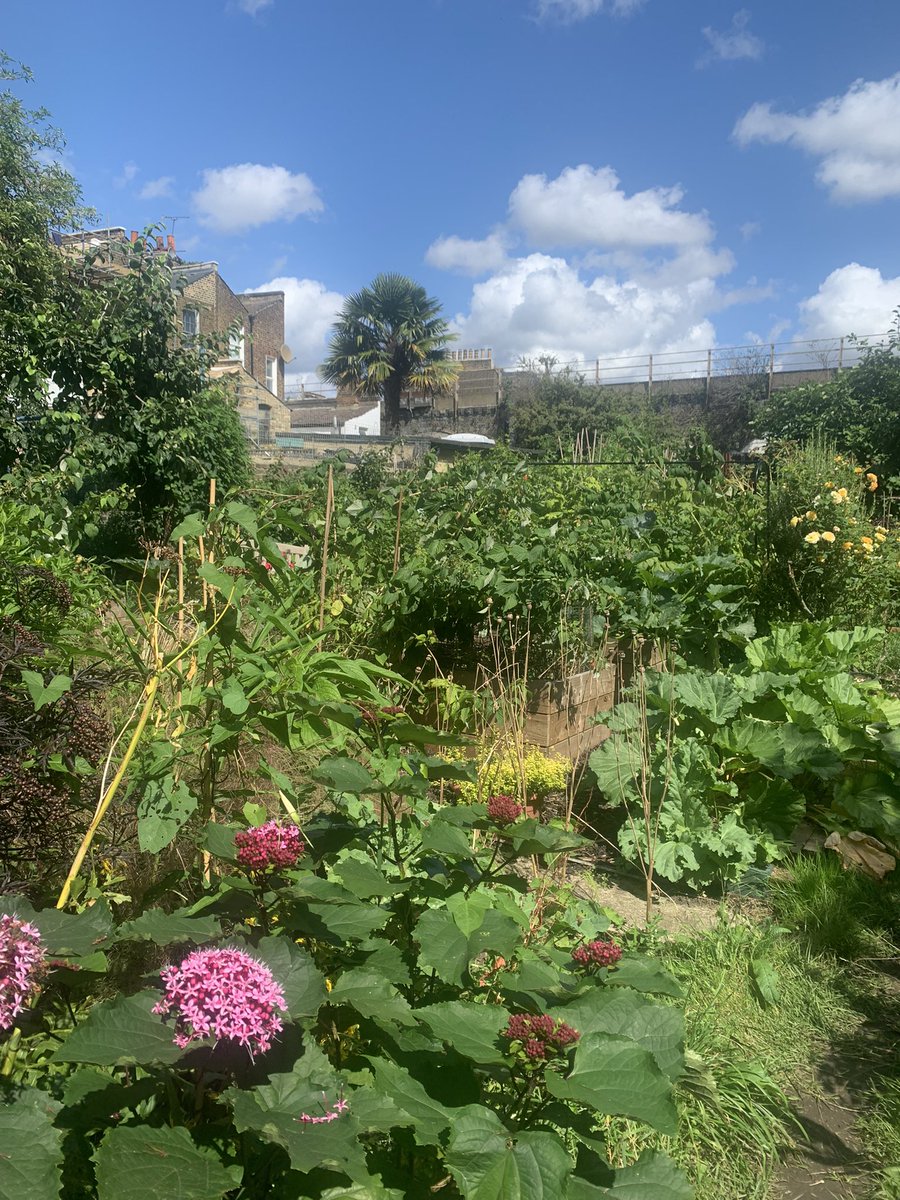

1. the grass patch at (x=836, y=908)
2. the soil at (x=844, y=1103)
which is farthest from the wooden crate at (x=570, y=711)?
the soil at (x=844, y=1103)

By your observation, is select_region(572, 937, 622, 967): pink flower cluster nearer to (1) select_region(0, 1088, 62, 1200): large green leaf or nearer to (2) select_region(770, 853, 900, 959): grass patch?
(1) select_region(0, 1088, 62, 1200): large green leaf

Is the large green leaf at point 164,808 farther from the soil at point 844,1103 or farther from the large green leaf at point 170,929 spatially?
the soil at point 844,1103

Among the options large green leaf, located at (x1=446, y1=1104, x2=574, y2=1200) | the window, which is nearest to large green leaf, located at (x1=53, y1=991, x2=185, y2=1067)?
large green leaf, located at (x1=446, y1=1104, x2=574, y2=1200)

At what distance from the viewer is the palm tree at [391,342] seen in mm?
32344

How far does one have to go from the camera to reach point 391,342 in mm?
33469

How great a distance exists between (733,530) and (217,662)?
4.41m

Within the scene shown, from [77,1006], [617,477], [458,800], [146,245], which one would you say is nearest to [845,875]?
[458,800]

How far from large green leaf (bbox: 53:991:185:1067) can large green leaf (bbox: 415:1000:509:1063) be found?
0.37 meters

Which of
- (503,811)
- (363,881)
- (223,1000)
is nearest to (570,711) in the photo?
(503,811)

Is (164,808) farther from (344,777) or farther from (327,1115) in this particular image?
(327,1115)

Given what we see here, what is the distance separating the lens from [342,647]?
3648mm

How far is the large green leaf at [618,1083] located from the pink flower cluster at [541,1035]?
2 cm

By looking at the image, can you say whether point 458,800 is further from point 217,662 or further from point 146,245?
point 146,245

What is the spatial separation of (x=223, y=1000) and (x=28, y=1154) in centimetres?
24
